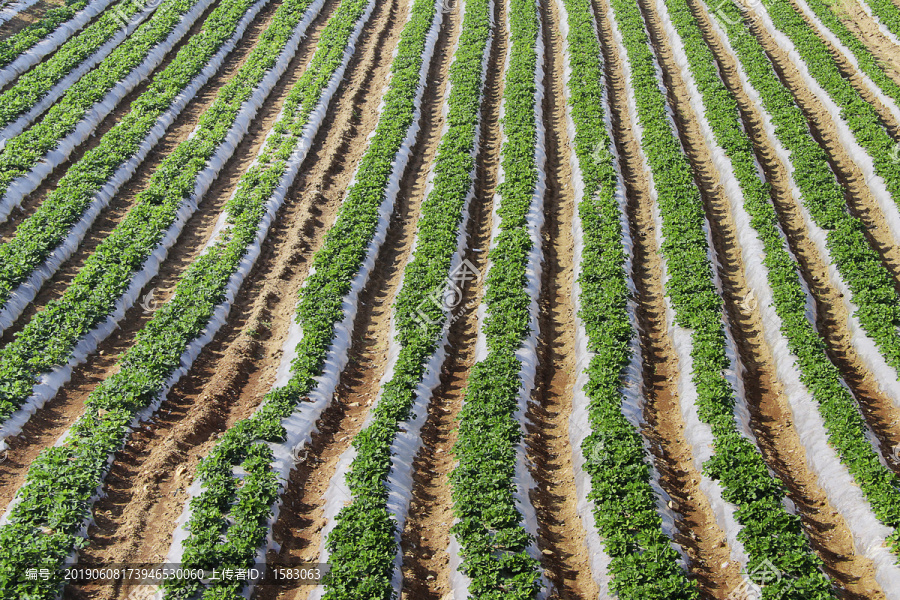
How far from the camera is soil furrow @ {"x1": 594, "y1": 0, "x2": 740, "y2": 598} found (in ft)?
39.5

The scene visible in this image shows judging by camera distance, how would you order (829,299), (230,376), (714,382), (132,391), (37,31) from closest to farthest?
(132,391) < (714,382) < (230,376) < (829,299) < (37,31)

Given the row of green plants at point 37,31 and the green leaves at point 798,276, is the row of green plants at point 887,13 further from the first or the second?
the row of green plants at point 37,31

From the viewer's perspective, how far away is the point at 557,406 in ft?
50.4

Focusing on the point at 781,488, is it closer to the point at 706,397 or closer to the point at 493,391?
the point at 706,397

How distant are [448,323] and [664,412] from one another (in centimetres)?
588

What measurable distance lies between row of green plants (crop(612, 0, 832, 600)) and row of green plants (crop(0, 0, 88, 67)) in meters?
27.5

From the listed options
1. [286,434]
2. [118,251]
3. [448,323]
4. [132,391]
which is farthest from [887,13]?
[132,391]

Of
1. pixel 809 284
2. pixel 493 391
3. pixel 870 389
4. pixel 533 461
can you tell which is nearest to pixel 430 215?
pixel 493 391

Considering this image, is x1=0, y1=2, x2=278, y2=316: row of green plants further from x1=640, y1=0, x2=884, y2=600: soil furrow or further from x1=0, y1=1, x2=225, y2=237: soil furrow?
x1=640, y1=0, x2=884, y2=600: soil furrow

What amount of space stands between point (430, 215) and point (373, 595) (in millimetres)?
12270

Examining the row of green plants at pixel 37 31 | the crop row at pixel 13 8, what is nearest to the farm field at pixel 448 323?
the row of green plants at pixel 37 31

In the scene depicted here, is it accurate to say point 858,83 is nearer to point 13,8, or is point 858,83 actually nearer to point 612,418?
point 612,418

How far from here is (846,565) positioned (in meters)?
12.0

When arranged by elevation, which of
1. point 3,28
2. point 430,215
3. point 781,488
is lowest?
point 781,488
